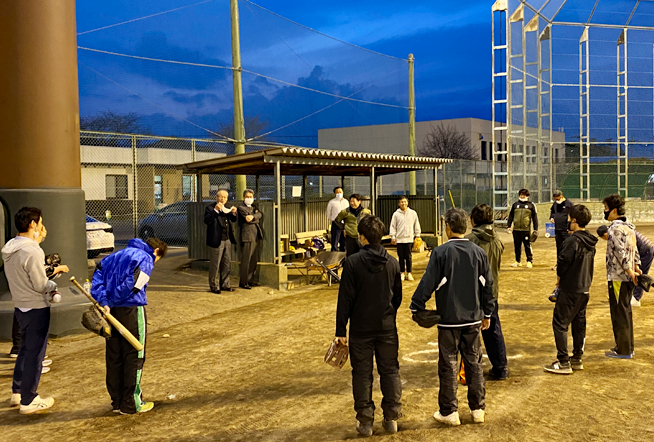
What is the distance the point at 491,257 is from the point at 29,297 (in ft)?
14.4

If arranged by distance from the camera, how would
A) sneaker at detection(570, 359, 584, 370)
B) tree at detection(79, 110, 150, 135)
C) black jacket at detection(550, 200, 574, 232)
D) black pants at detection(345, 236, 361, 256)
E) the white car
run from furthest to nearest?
1. tree at detection(79, 110, 150, 135)
2. the white car
3. black jacket at detection(550, 200, 574, 232)
4. black pants at detection(345, 236, 361, 256)
5. sneaker at detection(570, 359, 584, 370)

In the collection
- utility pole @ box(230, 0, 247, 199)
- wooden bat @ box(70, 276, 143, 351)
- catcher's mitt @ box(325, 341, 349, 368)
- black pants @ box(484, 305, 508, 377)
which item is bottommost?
black pants @ box(484, 305, 508, 377)

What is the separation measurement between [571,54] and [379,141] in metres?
35.0

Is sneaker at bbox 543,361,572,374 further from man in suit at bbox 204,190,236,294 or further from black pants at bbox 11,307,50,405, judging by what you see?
man in suit at bbox 204,190,236,294

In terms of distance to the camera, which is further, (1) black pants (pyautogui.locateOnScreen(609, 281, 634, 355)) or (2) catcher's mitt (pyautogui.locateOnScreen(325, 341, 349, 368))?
(1) black pants (pyautogui.locateOnScreen(609, 281, 634, 355))

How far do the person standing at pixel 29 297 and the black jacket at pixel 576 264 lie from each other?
16.0 ft

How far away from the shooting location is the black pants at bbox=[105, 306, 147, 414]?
4836mm

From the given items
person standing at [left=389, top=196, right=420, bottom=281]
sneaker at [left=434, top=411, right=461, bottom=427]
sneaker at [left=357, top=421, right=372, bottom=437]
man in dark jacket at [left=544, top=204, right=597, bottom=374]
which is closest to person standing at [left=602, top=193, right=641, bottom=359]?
man in dark jacket at [left=544, top=204, right=597, bottom=374]

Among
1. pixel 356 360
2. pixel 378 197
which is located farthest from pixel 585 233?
pixel 378 197

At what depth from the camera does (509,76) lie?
874 inches

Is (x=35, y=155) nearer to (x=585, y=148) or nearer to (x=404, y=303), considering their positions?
(x=404, y=303)

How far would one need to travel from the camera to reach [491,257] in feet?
18.8

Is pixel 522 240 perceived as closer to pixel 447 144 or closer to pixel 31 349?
Answer: pixel 31 349

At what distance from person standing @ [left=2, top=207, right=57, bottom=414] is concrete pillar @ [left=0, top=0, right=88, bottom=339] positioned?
9.53ft
